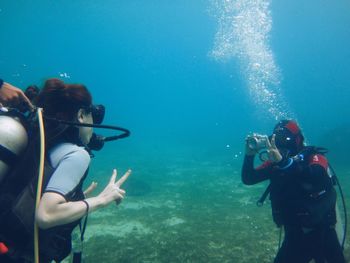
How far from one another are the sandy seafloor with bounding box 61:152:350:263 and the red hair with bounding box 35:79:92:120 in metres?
5.61

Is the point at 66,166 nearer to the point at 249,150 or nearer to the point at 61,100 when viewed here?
the point at 61,100

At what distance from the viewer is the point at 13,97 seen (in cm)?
275

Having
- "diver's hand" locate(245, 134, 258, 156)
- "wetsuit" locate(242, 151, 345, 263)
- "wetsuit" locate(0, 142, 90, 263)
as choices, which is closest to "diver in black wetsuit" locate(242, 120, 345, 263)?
"wetsuit" locate(242, 151, 345, 263)

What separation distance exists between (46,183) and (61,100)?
80 centimetres

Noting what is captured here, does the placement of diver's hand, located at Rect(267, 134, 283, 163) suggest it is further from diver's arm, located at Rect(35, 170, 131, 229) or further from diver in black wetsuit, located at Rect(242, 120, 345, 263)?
diver's arm, located at Rect(35, 170, 131, 229)

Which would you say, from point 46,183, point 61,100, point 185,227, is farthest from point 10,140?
point 185,227

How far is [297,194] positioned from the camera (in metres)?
4.61

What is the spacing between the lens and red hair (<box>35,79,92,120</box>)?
2711 millimetres

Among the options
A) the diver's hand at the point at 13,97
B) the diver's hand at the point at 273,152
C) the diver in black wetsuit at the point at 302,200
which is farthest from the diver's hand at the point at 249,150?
the diver's hand at the point at 13,97

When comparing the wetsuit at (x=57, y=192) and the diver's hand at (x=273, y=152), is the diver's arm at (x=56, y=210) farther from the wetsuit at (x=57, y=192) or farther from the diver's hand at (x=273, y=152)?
the diver's hand at (x=273, y=152)

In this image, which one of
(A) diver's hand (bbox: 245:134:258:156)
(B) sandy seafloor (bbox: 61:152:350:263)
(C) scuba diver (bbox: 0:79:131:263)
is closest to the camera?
(C) scuba diver (bbox: 0:79:131:263)

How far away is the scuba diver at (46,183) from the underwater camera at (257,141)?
282 cm

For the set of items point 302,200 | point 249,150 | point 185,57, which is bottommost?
point 302,200

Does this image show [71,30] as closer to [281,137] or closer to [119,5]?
[119,5]
